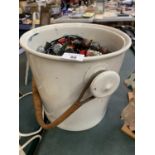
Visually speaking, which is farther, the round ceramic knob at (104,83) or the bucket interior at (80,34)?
the bucket interior at (80,34)

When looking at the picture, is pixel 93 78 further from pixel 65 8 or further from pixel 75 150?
pixel 65 8

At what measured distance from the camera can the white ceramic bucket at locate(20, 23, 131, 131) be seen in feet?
2.45

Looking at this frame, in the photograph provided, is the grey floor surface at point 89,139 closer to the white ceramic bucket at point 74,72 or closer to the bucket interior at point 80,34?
the white ceramic bucket at point 74,72

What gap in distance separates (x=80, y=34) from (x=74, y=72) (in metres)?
0.43

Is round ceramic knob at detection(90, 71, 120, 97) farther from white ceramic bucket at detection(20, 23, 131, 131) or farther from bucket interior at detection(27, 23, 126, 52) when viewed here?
bucket interior at detection(27, 23, 126, 52)

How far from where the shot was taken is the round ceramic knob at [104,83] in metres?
0.74

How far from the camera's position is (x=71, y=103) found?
34.8 inches

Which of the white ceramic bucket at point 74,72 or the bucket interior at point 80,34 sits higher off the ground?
the bucket interior at point 80,34

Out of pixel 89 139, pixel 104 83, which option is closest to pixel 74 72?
pixel 104 83

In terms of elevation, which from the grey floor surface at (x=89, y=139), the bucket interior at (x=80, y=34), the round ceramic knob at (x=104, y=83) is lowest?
the grey floor surface at (x=89, y=139)

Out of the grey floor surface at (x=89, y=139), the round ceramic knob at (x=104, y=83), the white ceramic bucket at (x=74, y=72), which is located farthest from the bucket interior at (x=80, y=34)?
the grey floor surface at (x=89, y=139)

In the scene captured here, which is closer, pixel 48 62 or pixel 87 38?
pixel 48 62
